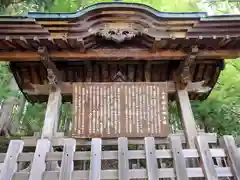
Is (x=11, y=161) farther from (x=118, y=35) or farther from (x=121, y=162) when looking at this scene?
(x=118, y=35)

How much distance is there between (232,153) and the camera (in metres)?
3.08

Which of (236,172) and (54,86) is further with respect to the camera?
(54,86)

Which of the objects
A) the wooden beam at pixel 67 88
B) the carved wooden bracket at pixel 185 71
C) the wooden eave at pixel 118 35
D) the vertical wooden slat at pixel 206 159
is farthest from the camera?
the wooden beam at pixel 67 88

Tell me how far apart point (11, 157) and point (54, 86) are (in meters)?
1.79

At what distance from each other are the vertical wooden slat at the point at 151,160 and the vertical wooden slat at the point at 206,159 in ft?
1.79

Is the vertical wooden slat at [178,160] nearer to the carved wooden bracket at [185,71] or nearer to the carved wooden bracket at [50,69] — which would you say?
the carved wooden bracket at [185,71]

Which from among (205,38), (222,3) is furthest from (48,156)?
(222,3)

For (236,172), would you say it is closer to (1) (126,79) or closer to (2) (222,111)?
(1) (126,79)

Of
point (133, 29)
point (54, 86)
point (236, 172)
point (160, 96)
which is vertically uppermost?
point (133, 29)

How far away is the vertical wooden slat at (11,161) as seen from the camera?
9.26 ft

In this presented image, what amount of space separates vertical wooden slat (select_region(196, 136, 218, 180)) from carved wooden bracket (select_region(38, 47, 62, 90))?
2.49 meters

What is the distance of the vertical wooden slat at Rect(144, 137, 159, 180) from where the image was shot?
2859 millimetres

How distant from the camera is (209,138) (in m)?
3.34

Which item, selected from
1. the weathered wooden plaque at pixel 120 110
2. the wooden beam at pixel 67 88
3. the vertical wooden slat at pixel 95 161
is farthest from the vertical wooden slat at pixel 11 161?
the wooden beam at pixel 67 88
